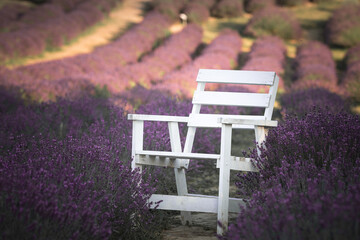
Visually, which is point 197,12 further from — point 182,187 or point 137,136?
point 137,136

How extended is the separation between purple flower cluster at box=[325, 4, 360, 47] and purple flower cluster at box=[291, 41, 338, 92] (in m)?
1.09

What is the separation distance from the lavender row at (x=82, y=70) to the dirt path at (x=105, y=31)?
5.22 feet

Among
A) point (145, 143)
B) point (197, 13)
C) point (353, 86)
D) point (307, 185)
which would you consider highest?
point (197, 13)

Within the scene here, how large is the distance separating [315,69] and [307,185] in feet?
23.8

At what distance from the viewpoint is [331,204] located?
1.58 m

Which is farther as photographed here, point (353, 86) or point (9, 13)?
point (9, 13)

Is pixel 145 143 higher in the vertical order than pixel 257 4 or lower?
lower

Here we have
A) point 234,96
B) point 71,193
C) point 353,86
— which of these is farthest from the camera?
point 353,86

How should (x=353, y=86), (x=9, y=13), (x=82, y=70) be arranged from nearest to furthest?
(x=353, y=86) < (x=82, y=70) < (x=9, y=13)

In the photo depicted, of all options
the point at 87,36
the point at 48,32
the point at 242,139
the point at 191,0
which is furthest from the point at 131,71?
the point at 191,0

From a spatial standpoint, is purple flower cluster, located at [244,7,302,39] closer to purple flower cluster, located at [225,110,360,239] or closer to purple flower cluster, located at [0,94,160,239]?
purple flower cluster, located at [0,94,160,239]

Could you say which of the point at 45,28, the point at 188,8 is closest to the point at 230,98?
the point at 45,28

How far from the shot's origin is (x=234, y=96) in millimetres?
3072

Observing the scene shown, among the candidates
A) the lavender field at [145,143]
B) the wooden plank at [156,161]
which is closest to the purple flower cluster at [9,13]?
the lavender field at [145,143]
